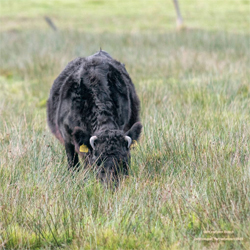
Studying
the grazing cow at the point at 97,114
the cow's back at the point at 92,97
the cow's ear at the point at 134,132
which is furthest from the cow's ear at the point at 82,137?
the cow's ear at the point at 134,132

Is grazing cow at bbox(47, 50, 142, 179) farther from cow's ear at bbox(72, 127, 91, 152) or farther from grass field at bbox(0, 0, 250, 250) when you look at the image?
grass field at bbox(0, 0, 250, 250)

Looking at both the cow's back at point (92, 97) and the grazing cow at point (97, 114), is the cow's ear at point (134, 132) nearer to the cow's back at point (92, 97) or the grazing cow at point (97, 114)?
the grazing cow at point (97, 114)

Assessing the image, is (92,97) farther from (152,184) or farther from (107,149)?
(152,184)

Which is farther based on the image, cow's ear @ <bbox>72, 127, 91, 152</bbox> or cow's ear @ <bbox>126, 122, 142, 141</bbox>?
cow's ear @ <bbox>126, 122, 142, 141</bbox>

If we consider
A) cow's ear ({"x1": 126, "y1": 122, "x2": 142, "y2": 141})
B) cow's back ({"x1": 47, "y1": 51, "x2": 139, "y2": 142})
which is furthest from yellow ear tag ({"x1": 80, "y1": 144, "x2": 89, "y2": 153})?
cow's ear ({"x1": 126, "y1": 122, "x2": 142, "y2": 141})

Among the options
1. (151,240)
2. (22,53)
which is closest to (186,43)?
(22,53)

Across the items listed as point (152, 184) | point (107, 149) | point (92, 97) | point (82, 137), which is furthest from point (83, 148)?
point (152, 184)

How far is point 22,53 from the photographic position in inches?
546

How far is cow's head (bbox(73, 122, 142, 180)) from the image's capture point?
4.21m

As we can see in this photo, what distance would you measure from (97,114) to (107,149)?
70cm

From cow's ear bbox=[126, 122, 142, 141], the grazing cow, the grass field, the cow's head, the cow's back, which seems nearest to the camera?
the grass field

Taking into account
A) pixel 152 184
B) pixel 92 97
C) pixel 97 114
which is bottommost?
pixel 152 184

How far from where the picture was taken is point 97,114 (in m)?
4.85

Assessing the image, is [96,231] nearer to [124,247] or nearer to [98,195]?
[124,247]
